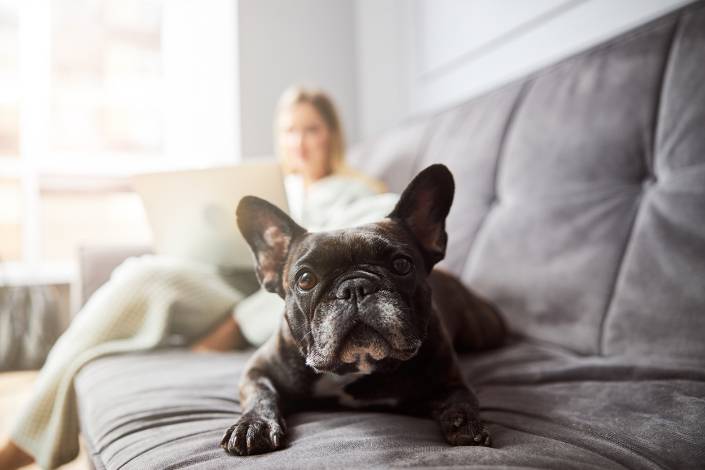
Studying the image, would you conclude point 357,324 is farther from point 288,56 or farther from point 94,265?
point 288,56

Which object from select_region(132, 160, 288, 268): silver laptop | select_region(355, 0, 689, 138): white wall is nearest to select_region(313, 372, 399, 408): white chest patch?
select_region(132, 160, 288, 268): silver laptop

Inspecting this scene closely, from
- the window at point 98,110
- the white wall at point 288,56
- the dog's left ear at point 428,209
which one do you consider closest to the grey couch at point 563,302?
the dog's left ear at point 428,209

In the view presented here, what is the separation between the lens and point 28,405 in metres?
1.37

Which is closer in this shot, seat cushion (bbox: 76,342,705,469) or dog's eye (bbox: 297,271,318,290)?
seat cushion (bbox: 76,342,705,469)

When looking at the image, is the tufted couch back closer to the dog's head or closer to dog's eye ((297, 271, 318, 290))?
the dog's head

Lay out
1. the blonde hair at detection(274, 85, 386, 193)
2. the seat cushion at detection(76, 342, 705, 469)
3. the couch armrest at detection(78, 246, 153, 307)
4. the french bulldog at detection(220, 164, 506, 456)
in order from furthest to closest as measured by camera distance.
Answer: the blonde hair at detection(274, 85, 386, 193) → the couch armrest at detection(78, 246, 153, 307) → the french bulldog at detection(220, 164, 506, 456) → the seat cushion at detection(76, 342, 705, 469)

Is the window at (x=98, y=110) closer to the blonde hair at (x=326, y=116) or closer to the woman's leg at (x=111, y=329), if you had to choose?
the blonde hair at (x=326, y=116)

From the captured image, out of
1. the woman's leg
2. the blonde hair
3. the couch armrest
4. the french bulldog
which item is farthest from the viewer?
the blonde hair

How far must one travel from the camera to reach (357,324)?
88 centimetres

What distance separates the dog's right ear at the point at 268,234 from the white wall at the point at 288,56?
253 cm

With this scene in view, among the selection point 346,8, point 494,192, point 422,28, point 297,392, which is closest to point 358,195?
point 494,192

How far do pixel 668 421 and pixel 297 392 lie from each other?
64cm

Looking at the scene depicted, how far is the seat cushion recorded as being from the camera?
747 millimetres

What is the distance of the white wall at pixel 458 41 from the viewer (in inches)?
84.1
